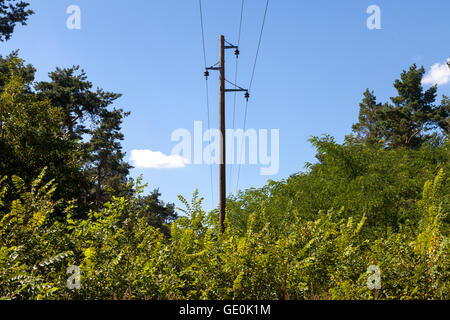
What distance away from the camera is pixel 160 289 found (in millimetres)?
4758

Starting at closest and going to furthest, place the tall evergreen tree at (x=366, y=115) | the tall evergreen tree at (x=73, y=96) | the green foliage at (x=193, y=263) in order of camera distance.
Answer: the green foliage at (x=193, y=263) < the tall evergreen tree at (x=73, y=96) < the tall evergreen tree at (x=366, y=115)

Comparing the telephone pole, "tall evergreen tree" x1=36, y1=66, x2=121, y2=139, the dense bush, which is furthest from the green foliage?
"tall evergreen tree" x1=36, y1=66, x2=121, y2=139

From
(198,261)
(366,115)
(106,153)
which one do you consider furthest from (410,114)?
(198,261)

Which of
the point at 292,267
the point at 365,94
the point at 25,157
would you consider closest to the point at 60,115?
the point at 25,157

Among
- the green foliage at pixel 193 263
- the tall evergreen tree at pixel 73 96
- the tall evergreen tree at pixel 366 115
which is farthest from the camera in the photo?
the tall evergreen tree at pixel 366 115

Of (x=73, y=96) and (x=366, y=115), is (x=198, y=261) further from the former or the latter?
(x=366, y=115)

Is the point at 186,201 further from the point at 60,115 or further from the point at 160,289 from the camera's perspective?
the point at 60,115

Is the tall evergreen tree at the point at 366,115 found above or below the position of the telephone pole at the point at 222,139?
above

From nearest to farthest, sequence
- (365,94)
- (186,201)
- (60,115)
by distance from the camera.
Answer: (186,201)
(60,115)
(365,94)

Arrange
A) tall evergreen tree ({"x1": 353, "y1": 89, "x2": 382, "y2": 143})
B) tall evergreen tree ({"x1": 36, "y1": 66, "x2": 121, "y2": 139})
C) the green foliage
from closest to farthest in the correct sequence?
the green foliage
tall evergreen tree ({"x1": 36, "y1": 66, "x2": 121, "y2": 139})
tall evergreen tree ({"x1": 353, "y1": 89, "x2": 382, "y2": 143})

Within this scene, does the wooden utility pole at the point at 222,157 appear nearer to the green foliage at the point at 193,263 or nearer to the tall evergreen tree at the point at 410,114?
the green foliage at the point at 193,263

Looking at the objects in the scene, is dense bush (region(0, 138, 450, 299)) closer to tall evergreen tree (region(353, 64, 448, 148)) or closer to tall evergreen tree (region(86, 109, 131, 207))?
tall evergreen tree (region(86, 109, 131, 207))

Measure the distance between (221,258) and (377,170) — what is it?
13627 mm

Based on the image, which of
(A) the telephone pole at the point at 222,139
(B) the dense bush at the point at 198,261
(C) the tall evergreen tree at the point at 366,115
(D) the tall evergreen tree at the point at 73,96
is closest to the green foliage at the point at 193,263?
(B) the dense bush at the point at 198,261
